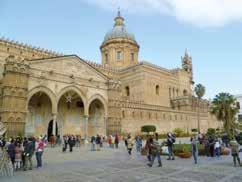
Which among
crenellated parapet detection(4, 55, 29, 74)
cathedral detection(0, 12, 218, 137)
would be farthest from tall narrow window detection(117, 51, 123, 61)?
crenellated parapet detection(4, 55, 29, 74)

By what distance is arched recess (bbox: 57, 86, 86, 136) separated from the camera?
28.8 metres

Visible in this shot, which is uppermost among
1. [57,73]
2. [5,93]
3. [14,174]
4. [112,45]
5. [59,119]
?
[112,45]

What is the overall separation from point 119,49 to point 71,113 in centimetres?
2539

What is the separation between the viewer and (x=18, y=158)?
34.9 ft

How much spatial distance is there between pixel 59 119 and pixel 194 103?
3177 centimetres

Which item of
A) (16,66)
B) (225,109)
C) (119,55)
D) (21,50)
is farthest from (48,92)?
(119,55)

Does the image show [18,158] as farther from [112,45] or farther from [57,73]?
[112,45]

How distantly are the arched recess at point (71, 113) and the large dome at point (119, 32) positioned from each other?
85.8 ft

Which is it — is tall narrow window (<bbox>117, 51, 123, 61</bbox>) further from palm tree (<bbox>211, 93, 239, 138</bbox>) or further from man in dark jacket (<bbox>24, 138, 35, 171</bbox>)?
man in dark jacket (<bbox>24, 138, 35, 171</bbox>)

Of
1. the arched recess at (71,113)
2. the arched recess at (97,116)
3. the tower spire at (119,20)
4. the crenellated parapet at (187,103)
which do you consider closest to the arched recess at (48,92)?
the arched recess at (71,113)

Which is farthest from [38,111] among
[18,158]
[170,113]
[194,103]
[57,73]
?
[194,103]

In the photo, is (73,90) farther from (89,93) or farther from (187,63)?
(187,63)

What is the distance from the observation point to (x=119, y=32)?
53.8 m

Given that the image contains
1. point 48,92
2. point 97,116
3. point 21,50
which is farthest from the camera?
point 21,50
